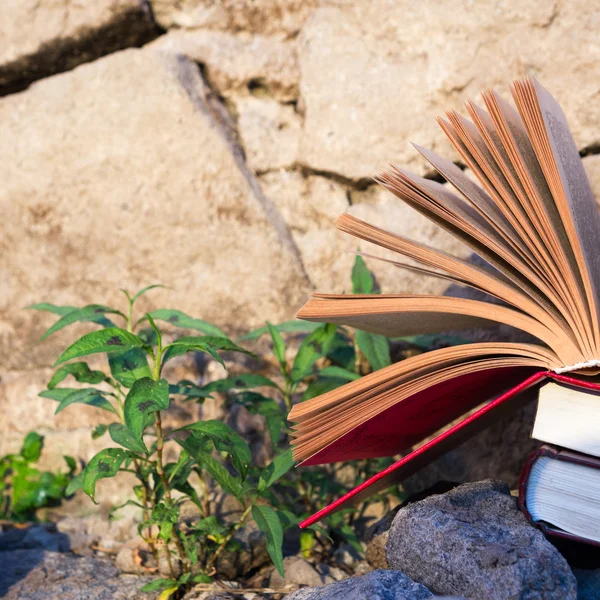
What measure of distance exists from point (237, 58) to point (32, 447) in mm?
1484

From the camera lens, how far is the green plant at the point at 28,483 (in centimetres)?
209

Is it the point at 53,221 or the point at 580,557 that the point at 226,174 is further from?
the point at 580,557

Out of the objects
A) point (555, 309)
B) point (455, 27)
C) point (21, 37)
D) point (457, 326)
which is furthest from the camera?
point (21, 37)

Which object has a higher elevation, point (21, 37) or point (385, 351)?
point (21, 37)

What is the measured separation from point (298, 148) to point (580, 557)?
155cm

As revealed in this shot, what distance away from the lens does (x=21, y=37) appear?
7.72 ft

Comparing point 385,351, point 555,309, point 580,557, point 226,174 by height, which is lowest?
point 580,557

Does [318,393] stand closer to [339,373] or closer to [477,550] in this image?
[339,373]

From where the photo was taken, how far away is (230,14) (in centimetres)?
244

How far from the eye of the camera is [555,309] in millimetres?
1394

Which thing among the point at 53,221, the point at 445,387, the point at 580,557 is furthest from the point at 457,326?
the point at 53,221

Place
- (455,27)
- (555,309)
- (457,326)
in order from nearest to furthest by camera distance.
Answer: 1. (555,309)
2. (457,326)
3. (455,27)

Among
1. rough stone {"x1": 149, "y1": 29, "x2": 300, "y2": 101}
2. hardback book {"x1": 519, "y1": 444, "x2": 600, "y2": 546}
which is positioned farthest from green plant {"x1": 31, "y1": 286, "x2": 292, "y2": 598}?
rough stone {"x1": 149, "y1": 29, "x2": 300, "y2": 101}

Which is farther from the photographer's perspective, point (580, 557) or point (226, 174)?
point (226, 174)
